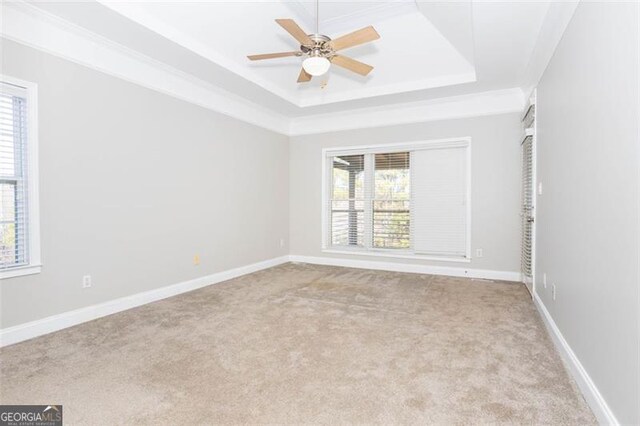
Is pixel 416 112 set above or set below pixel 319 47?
above

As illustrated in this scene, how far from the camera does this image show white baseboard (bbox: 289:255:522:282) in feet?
16.0

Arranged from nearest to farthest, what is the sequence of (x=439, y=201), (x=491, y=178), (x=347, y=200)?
(x=491, y=178), (x=439, y=201), (x=347, y=200)

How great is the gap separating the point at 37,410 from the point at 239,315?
5.55 feet

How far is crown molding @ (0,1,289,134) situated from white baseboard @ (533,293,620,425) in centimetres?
450

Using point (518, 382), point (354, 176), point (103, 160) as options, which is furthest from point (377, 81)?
point (518, 382)

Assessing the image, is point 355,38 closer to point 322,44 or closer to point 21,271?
point 322,44

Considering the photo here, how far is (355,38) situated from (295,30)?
0.47 m

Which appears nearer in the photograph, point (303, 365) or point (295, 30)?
point (303, 365)

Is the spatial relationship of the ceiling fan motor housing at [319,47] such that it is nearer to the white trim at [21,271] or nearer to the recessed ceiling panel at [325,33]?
the recessed ceiling panel at [325,33]

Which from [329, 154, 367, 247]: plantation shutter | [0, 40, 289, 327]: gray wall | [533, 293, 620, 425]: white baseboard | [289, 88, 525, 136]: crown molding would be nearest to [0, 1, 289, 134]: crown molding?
[0, 40, 289, 327]: gray wall

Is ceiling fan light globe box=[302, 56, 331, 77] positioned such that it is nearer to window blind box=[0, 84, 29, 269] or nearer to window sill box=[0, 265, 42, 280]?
window blind box=[0, 84, 29, 269]

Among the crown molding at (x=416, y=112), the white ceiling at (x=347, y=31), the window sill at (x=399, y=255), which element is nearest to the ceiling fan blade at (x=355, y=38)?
the white ceiling at (x=347, y=31)

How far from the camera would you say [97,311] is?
3314mm

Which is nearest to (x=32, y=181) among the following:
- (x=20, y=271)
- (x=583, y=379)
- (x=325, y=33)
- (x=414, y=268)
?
(x=20, y=271)
